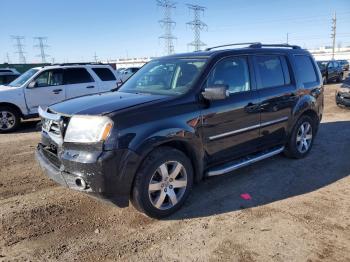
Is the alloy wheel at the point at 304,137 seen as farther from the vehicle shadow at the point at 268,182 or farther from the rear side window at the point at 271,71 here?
the rear side window at the point at 271,71

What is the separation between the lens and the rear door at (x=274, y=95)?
502 cm

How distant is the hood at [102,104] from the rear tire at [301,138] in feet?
9.46

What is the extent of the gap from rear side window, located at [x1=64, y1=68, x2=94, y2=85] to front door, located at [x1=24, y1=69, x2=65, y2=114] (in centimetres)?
18

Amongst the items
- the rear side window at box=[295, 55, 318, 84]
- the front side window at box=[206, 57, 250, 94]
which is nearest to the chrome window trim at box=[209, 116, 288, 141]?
the front side window at box=[206, 57, 250, 94]

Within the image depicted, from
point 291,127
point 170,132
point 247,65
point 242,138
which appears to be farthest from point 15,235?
point 291,127

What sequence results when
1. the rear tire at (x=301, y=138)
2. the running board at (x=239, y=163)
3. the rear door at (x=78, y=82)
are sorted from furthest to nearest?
the rear door at (x=78, y=82) → the rear tire at (x=301, y=138) → the running board at (x=239, y=163)

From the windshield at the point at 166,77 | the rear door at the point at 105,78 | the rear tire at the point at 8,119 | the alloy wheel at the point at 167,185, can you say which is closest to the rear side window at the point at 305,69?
the windshield at the point at 166,77

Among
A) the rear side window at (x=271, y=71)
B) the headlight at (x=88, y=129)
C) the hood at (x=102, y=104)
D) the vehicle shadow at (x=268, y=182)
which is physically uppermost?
the rear side window at (x=271, y=71)

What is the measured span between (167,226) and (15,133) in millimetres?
7340

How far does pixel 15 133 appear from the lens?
9.45m

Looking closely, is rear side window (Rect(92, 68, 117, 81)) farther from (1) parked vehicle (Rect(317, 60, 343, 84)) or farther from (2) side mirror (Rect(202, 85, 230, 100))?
(1) parked vehicle (Rect(317, 60, 343, 84))

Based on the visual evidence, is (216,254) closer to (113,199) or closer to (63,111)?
(113,199)

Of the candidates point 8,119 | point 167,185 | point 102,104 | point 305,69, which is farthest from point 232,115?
point 8,119

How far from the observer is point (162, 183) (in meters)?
3.81
